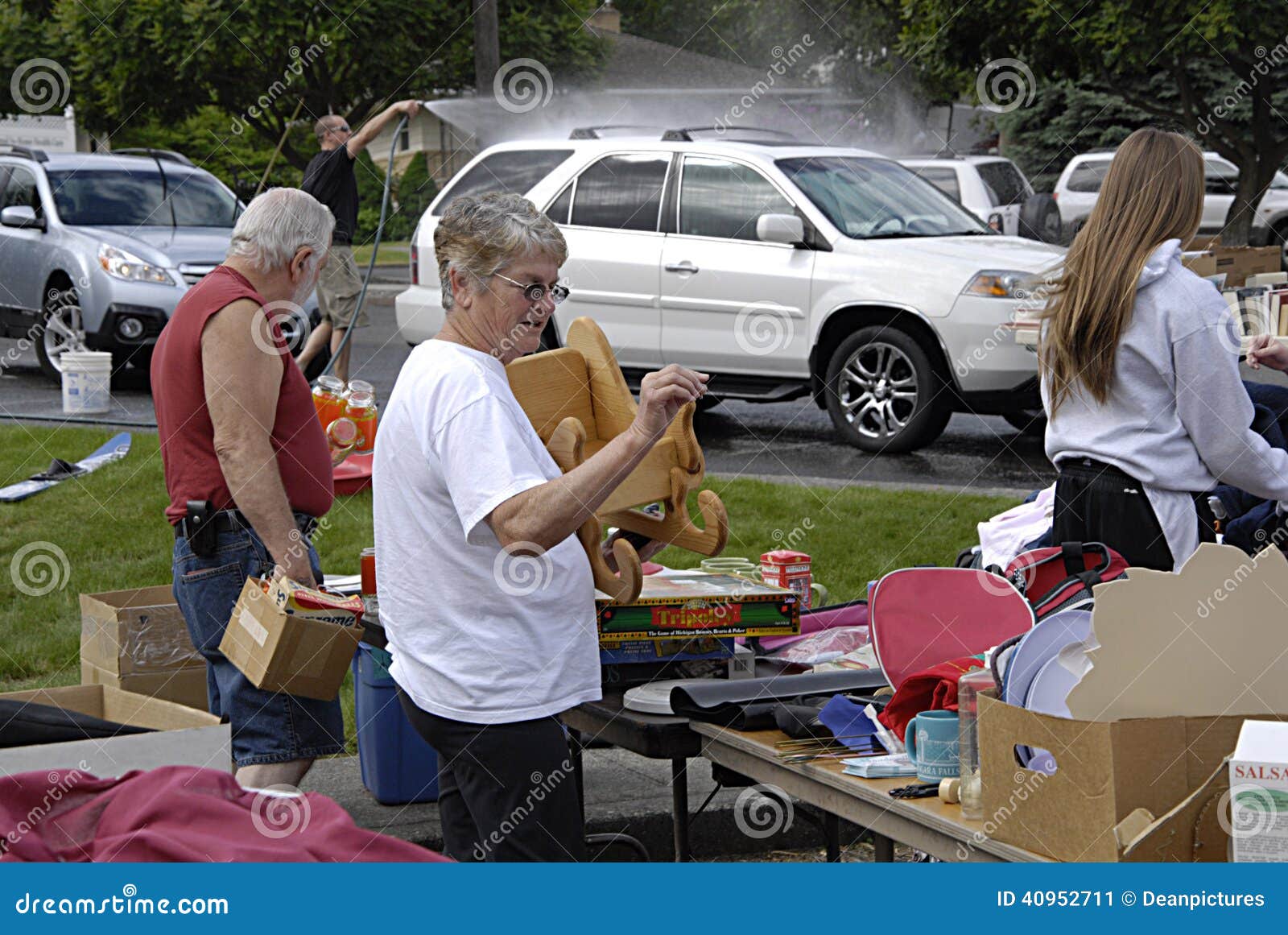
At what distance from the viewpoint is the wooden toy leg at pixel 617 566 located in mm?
3119

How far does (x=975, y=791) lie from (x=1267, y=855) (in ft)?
1.83

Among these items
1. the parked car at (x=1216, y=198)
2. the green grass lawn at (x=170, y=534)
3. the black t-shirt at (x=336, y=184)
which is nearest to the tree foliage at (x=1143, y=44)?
the parked car at (x=1216, y=198)

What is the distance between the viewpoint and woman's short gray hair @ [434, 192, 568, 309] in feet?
9.70

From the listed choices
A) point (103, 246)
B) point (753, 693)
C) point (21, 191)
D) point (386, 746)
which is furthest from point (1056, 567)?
point (21, 191)

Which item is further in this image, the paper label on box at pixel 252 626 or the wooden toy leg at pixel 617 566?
the paper label on box at pixel 252 626

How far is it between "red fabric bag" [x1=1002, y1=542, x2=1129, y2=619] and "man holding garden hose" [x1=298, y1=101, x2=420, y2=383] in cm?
798

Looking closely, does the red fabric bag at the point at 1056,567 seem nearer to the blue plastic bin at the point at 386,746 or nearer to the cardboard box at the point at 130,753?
the cardboard box at the point at 130,753

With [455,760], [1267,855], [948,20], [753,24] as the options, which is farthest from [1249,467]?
[753,24]

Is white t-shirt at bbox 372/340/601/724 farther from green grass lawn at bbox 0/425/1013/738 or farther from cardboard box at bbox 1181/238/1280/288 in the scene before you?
cardboard box at bbox 1181/238/1280/288

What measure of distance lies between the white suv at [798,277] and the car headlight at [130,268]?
8.56ft

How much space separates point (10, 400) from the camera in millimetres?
12203

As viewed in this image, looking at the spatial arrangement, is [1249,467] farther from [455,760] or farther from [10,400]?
[10,400]

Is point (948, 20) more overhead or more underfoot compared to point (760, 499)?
more overhead

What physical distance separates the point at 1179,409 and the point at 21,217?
12.0 meters
